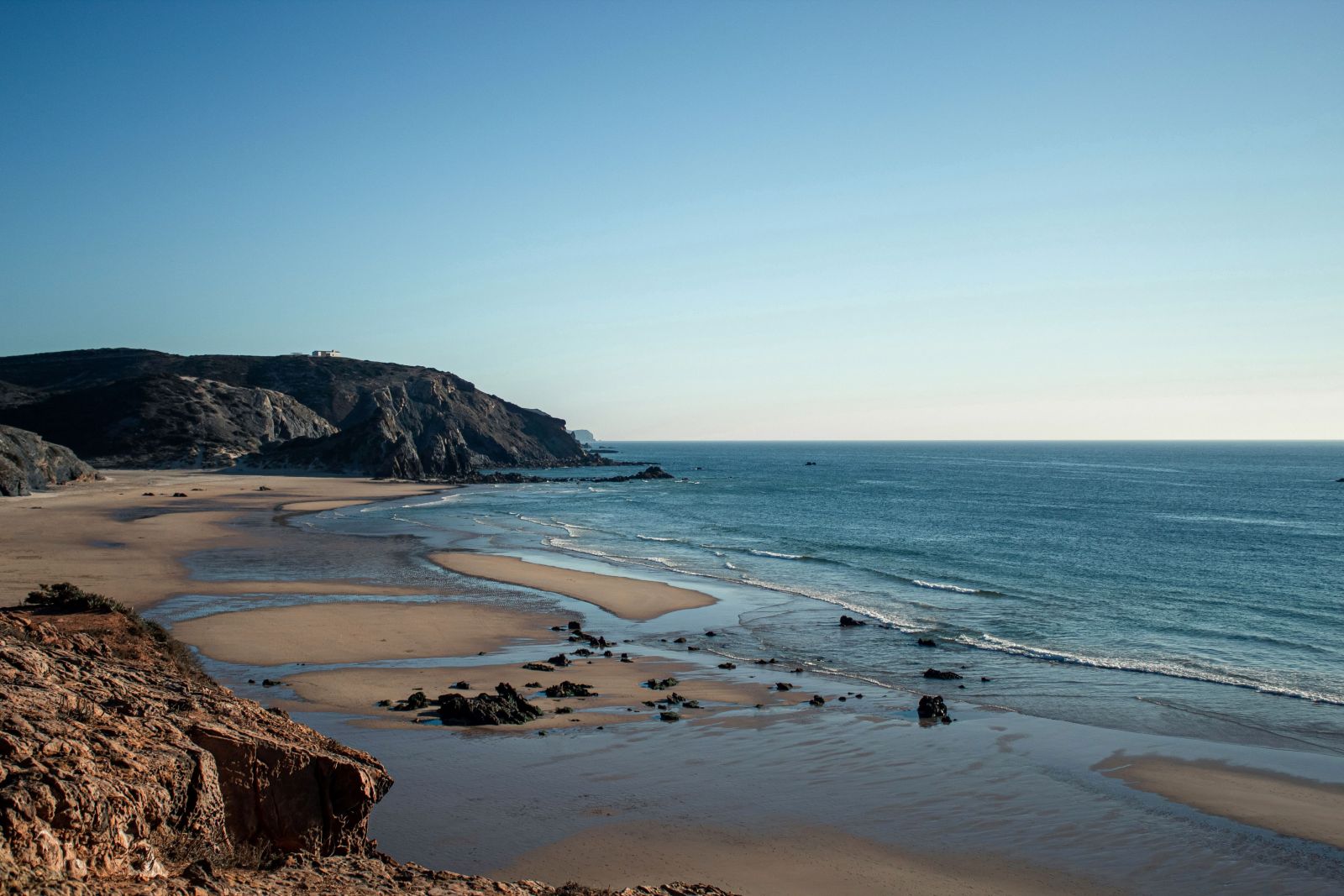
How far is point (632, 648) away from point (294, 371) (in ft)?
521

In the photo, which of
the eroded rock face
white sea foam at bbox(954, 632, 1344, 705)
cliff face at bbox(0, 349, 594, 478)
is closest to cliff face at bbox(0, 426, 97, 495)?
cliff face at bbox(0, 349, 594, 478)

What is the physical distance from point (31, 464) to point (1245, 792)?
279 feet

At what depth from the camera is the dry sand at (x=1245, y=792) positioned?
14211 mm

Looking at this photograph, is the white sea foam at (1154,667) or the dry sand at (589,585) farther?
the dry sand at (589,585)

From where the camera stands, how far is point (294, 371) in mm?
165000

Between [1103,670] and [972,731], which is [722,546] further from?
[972,731]

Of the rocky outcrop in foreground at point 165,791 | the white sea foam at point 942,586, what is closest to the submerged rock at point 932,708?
the rocky outcrop in foreground at point 165,791

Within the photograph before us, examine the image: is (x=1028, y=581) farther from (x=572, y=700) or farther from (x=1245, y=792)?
(x=572, y=700)

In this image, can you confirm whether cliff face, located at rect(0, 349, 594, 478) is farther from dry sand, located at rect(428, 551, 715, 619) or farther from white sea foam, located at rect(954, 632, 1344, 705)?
white sea foam, located at rect(954, 632, 1344, 705)

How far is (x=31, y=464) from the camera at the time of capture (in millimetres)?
69875

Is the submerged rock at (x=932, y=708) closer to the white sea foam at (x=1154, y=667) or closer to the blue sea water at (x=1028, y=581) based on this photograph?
the blue sea water at (x=1028, y=581)

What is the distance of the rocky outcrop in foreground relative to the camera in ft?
19.3

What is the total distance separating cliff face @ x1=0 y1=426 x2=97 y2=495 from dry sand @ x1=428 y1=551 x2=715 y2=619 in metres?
42.5

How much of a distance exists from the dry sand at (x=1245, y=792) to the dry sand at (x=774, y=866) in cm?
480
